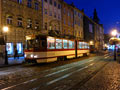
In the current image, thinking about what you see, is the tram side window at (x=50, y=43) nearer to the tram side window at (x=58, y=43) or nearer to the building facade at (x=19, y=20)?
the tram side window at (x=58, y=43)

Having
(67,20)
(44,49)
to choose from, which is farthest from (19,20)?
(67,20)

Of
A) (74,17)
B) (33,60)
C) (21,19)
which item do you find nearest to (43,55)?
(33,60)

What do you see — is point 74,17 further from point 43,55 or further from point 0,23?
point 43,55

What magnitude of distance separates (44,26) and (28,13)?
5720 millimetres

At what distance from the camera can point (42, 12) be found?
1300 inches

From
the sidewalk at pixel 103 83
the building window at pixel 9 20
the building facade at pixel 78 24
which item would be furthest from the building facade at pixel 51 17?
the sidewalk at pixel 103 83

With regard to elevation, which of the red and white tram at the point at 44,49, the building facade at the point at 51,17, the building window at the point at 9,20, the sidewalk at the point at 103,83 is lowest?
the sidewalk at the point at 103,83

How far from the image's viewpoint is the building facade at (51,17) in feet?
112

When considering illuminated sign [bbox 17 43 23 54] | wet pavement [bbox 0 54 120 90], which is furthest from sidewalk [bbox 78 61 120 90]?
illuminated sign [bbox 17 43 23 54]

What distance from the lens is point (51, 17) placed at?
3638cm

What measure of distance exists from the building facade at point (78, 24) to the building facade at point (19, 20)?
19837 mm

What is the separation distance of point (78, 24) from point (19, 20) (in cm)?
2884

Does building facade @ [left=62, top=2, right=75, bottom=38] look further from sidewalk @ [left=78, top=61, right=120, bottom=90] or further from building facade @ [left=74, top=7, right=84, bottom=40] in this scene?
sidewalk @ [left=78, top=61, right=120, bottom=90]

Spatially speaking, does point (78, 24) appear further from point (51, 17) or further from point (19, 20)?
point (19, 20)
